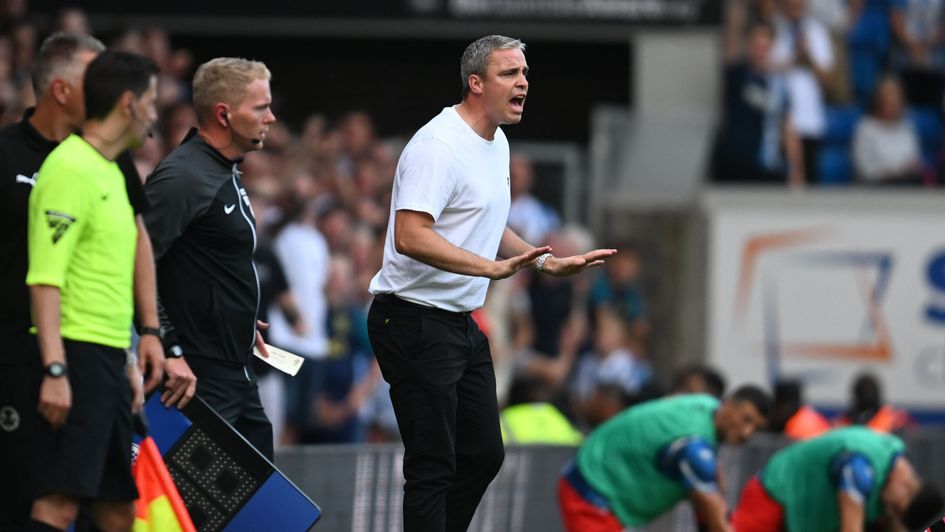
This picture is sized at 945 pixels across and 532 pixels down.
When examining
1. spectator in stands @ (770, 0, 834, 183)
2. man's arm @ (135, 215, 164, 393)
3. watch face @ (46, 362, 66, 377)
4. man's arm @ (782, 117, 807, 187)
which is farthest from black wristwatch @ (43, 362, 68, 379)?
spectator in stands @ (770, 0, 834, 183)

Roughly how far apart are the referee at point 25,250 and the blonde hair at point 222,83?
645 mm

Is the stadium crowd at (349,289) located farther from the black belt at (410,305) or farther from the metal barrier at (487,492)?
the black belt at (410,305)

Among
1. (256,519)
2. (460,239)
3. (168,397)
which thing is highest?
(460,239)

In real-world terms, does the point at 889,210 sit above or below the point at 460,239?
below

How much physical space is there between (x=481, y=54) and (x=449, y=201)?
21.9 inches

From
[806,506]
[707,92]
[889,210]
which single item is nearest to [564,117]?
[707,92]

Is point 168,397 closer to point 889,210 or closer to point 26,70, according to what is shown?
point 26,70

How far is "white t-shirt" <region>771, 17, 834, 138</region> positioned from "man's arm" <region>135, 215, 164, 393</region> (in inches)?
503

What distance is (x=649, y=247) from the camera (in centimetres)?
1839

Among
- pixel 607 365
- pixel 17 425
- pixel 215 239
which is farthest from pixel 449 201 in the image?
pixel 607 365

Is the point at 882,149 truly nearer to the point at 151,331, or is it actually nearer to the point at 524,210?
the point at 524,210

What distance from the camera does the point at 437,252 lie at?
6375 mm

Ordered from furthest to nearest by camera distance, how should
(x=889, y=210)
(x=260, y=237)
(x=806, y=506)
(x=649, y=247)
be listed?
(x=649, y=247) < (x=889, y=210) < (x=260, y=237) < (x=806, y=506)

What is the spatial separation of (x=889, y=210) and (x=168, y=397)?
11.7 meters
